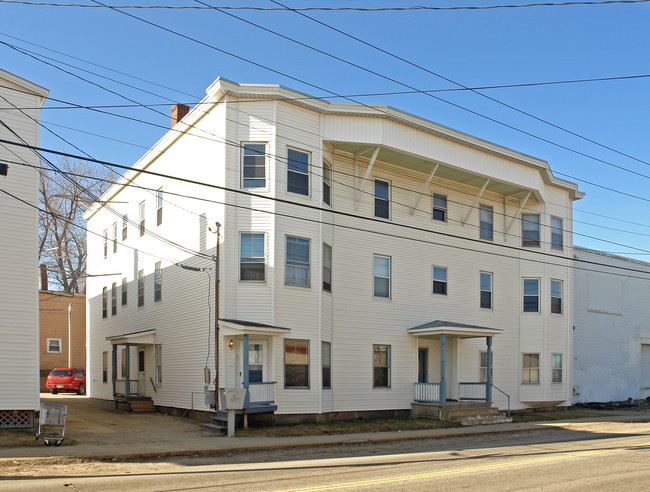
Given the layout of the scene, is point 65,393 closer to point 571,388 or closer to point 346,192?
point 346,192

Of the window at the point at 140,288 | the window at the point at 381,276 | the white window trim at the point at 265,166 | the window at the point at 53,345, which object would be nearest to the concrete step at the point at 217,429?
the white window trim at the point at 265,166

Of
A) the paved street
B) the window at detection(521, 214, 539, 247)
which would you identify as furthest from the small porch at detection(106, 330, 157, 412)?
the window at detection(521, 214, 539, 247)

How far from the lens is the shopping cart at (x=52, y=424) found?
16359 millimetres

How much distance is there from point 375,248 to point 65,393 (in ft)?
76.2

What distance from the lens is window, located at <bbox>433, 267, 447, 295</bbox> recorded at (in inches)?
1101

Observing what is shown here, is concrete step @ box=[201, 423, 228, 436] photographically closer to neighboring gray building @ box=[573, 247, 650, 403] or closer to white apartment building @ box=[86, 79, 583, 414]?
white apartment building @ box=[86, 79, 583, 414]

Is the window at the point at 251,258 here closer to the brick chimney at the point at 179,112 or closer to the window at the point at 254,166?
the window at the point at 254,166

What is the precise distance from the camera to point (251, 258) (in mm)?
22484

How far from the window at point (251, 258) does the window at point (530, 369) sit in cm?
1436

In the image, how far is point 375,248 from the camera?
1016 inches

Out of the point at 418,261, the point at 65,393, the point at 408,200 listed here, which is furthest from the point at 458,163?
the point at 65,393

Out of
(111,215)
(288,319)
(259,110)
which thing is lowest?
(288,319)

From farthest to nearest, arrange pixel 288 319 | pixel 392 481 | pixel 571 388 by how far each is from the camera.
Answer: pixel 571 388
pixel 288 319
pixel 392 481

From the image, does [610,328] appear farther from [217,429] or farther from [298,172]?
[217,429]
